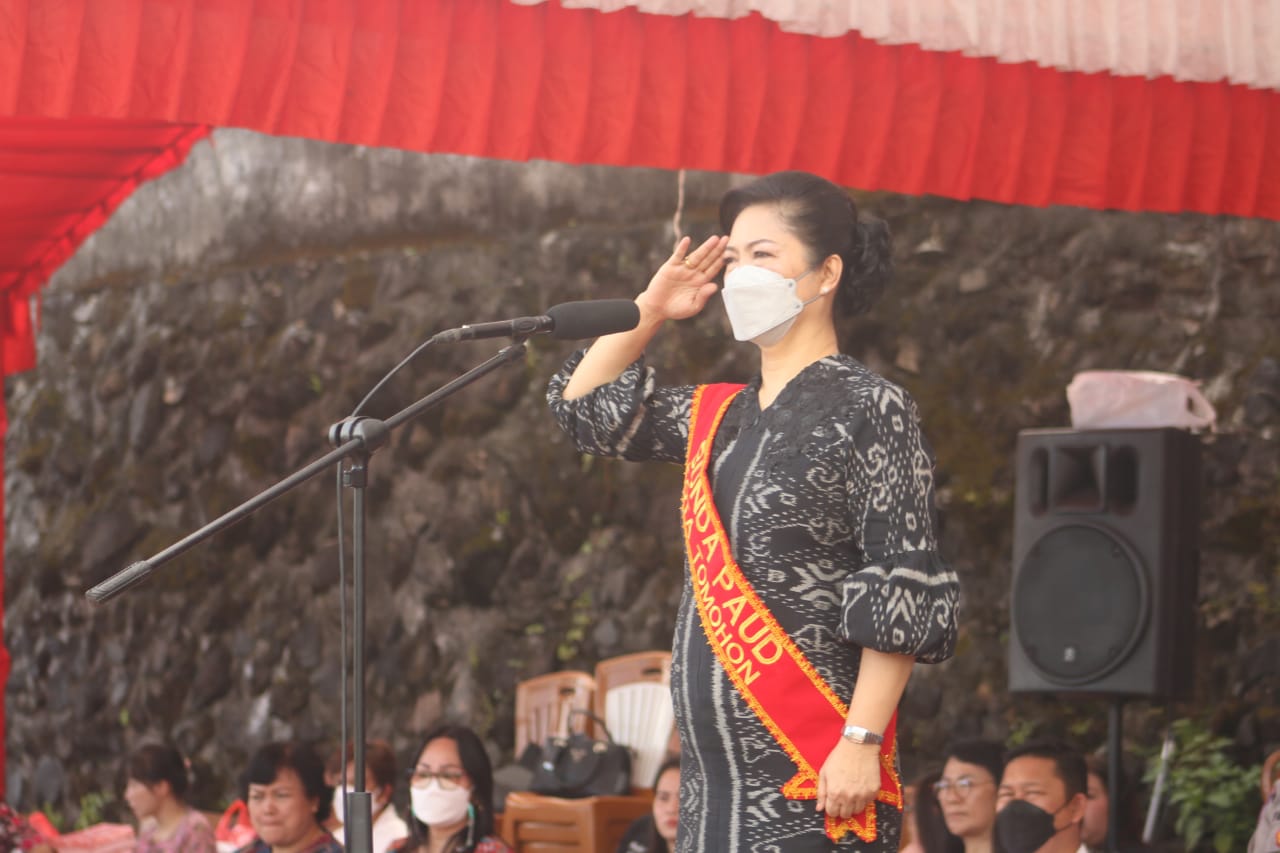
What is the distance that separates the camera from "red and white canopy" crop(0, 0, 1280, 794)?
343 centimetres

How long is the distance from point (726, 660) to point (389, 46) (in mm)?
1761

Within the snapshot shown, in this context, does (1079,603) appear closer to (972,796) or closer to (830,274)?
(972,796)

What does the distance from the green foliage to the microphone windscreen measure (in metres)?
3.49

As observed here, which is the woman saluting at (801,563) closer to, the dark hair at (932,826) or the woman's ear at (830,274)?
the woman's ear at (830,274)

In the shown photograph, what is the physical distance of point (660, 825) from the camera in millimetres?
5055

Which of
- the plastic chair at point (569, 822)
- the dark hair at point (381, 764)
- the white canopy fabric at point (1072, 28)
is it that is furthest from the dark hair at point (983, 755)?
the dark hair at point (381, 764)

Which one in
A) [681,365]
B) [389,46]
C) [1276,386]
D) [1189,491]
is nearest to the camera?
[389,46]

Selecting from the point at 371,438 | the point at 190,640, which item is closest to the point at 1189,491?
the point at 371,438

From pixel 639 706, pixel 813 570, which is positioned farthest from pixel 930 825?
pixel 813 570

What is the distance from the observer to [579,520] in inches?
285

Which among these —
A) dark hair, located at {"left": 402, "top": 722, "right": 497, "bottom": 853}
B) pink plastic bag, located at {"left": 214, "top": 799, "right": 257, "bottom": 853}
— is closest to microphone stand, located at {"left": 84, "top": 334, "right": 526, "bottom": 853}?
dark hair, located at {"left": 402, "top": 722, "right": 497, "bottom": 853}

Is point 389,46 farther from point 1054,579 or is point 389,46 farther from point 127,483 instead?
point 127,483

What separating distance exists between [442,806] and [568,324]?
2.85 meters

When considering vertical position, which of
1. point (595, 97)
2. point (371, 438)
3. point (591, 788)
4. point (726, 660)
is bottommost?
point (591, 788)
